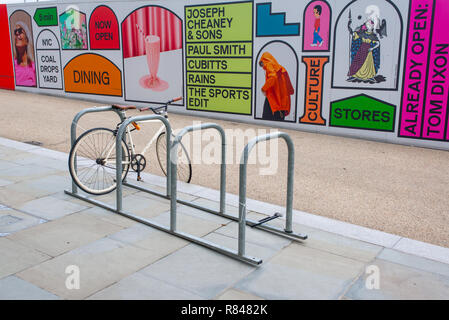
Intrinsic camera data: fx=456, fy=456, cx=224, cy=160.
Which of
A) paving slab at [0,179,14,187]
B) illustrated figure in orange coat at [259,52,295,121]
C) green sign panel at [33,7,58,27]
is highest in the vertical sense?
green sign panel at [33,7,58,27]

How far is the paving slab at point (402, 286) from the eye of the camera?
333 cm

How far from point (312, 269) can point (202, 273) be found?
0.90m

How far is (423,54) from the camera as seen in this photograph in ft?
27.8

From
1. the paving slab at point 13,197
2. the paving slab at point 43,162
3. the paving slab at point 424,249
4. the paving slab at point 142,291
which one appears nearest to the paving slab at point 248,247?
the paving slab at point 142,291

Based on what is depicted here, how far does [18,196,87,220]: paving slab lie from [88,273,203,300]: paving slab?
→ 1.66 metres

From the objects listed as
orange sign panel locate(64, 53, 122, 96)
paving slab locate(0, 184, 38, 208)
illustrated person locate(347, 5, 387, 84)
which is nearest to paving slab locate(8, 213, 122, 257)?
paving slab locate(0, 184, 38, 208)

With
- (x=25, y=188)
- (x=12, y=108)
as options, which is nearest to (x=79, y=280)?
(x=25, y=188)

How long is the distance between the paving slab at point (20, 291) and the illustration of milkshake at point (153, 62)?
30.2 ft

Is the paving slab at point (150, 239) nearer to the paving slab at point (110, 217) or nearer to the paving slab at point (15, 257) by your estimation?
the paving slab at point (110, 217)

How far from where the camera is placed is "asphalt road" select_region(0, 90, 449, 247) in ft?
16.7

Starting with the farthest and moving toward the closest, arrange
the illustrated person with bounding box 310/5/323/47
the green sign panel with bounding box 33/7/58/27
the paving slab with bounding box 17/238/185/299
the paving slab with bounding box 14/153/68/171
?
the green sign panel with bounding box 33/7/58/27 < the illustrated person with bounding box 310/5/323/47 < the paving slab with bounding box 14/153/68/171 < the paving slab with bounding box 17/238/185/299

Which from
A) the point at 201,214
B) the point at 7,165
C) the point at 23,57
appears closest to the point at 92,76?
the point at 23,57

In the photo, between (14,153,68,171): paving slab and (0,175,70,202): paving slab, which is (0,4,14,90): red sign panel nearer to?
(14,153,68,171): paving slab

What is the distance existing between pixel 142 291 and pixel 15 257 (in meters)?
1.24
